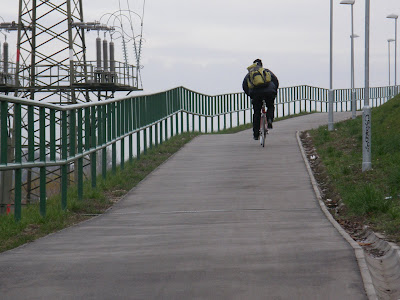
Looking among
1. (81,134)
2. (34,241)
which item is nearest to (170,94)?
(81,134)

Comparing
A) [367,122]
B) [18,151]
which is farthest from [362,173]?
[18,151]

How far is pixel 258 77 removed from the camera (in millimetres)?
20938

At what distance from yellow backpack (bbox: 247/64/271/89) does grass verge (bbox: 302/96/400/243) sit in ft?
6.09

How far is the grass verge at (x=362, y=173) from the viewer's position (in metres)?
11.2

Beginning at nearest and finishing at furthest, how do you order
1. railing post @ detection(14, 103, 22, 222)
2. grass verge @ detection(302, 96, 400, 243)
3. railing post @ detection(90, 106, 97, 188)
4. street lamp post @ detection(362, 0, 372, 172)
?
railing post @ detection(14, 103, 22, 222) < grass verge @ detection(302, 96, 400, 243) < railing post @ detection(90, 106, 97, 188) < street lamp post @ detection(362, 0, 372, 172)

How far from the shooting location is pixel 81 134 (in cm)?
1378

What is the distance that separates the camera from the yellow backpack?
20938 millimetres

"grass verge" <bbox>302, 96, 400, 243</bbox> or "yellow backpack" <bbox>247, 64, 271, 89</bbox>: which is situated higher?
"yellow backpack" <bbox>247, 64, 271, 89</bbox>

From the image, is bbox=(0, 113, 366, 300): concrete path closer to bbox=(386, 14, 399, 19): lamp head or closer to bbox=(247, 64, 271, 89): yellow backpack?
bbox=(247, 64, 271, 89): yellow backpack

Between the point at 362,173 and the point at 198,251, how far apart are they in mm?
7164

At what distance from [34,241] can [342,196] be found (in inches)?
186

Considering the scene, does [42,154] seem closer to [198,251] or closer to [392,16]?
[198,251]

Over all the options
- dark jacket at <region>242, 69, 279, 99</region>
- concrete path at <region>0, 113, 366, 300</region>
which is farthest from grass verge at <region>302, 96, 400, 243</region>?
dark jacket at <region>242, 69, 279, 99</region>

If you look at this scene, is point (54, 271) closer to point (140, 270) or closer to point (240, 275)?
point (140, 270)
